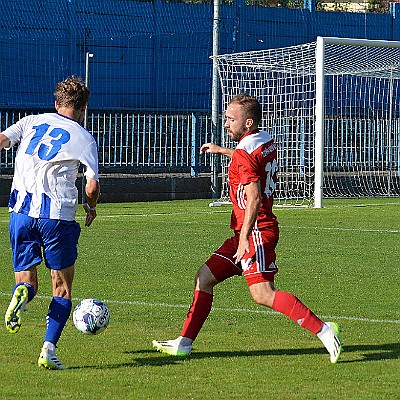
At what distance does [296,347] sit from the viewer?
26.1ft

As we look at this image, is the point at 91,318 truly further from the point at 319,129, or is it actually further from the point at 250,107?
the point at 319,129

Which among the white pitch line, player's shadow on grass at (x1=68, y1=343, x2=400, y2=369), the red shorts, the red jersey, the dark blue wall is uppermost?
the dark blue wall

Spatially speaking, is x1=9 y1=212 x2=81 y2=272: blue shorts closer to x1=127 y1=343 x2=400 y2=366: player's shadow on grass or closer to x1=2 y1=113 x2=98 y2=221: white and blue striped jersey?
x1=2 y1=113 x2=98 y2=221: white and blue striped jersey

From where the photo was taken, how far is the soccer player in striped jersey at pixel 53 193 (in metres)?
7.25

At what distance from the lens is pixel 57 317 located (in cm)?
726

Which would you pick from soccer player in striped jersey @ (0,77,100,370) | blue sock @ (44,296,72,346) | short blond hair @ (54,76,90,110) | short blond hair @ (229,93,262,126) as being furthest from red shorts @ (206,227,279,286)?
short blond hair @ (54,76,90,110)

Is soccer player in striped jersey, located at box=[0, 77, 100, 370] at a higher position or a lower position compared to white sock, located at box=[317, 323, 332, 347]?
higher

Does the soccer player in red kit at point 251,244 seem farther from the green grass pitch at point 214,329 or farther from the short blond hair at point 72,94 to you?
the short blond hair at point 72,94

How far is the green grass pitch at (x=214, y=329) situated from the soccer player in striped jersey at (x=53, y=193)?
520 millimetres

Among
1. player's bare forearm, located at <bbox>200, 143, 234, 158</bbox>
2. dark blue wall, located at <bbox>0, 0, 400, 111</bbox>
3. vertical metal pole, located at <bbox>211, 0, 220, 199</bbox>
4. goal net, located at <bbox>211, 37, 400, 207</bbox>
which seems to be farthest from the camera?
dark blue wall, located at <bbox>0, 0, 400, 111</bbox>

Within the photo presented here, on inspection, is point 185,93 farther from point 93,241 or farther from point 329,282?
point 329,282

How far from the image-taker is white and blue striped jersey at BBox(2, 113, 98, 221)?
725 centimetres

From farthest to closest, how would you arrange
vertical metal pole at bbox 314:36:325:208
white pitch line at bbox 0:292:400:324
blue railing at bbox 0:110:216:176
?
1. blue railing at bbox 0:110:216:176
2. vertical metal pole at bbox 314:36:325:208
3. white pitch line at bbox 0:292:400:324

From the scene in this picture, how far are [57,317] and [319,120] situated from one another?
51.4ft
